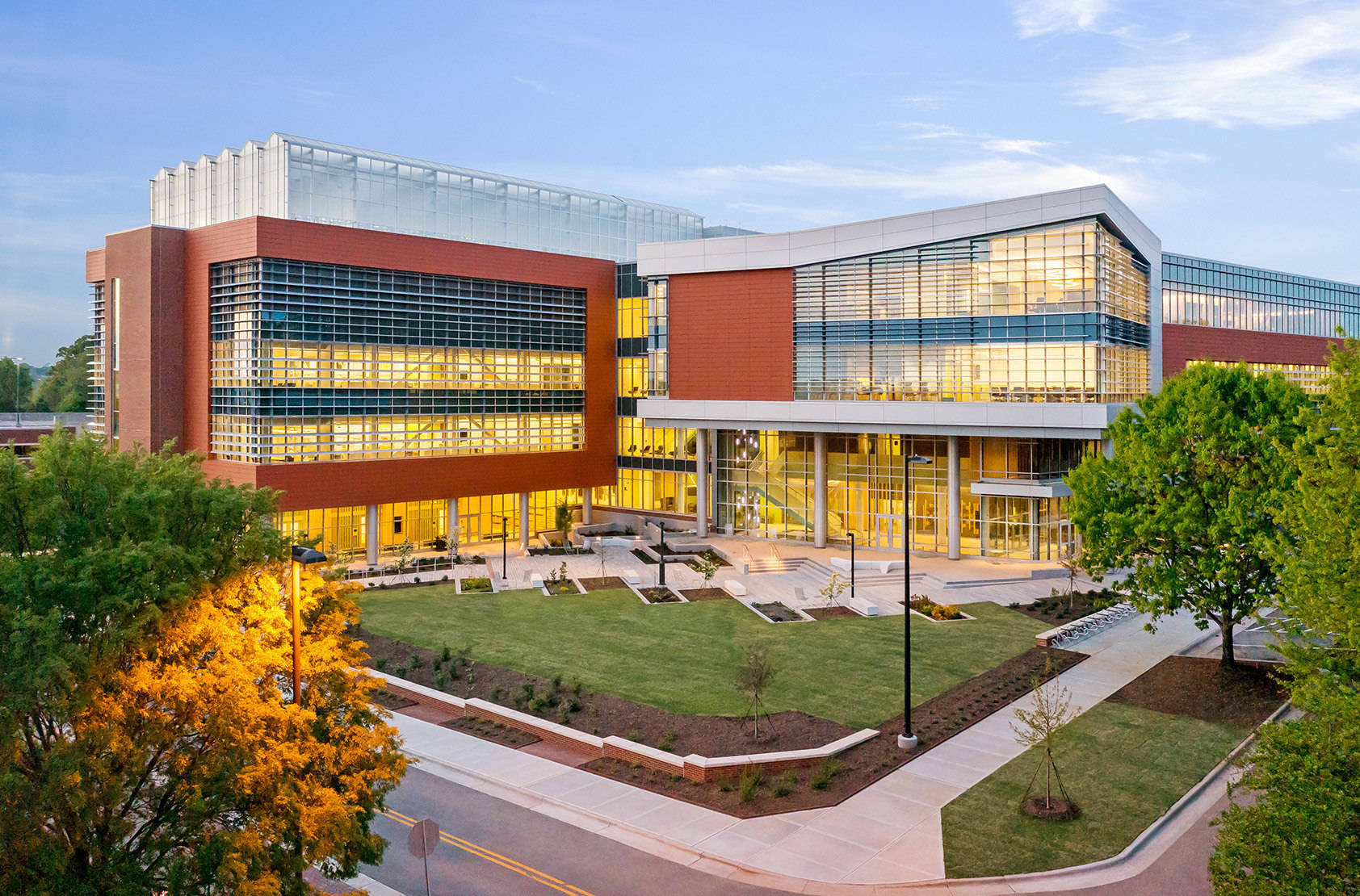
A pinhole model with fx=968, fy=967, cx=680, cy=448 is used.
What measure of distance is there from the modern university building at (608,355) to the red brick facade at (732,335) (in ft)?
0.50

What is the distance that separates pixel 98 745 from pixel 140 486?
3.64m

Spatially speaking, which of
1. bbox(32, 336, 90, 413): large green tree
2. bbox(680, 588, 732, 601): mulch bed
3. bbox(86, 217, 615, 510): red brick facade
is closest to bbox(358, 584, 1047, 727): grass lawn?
bbox(680, 588, 732, 601): mulch bed

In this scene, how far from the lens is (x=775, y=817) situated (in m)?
20.0

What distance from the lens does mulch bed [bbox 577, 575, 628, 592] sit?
45.0 meters

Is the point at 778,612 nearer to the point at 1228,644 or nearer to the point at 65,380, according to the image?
the point at 1228,644

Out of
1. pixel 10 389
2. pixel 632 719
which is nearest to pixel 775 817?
pixel 632 719

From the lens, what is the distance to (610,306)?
6406 centimetres

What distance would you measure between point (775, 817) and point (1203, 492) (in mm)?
15870

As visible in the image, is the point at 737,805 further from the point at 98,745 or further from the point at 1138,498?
the point at 1138,498

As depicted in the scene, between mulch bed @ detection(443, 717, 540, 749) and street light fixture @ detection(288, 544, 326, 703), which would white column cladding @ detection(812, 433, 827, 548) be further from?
street light fixture @ detection(288, 544, 326, 703)

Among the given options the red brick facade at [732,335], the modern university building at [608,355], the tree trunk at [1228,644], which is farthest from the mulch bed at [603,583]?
the tree trunk at [1228,644]

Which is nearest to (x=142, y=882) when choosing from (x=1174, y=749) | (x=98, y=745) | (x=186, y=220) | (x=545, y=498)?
(x=98, y=745)

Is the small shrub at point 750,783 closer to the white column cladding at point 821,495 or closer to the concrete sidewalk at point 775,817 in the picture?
the concrete sidewalk at point 775,817

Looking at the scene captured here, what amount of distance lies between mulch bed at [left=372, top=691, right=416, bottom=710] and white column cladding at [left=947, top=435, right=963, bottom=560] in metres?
31.6
